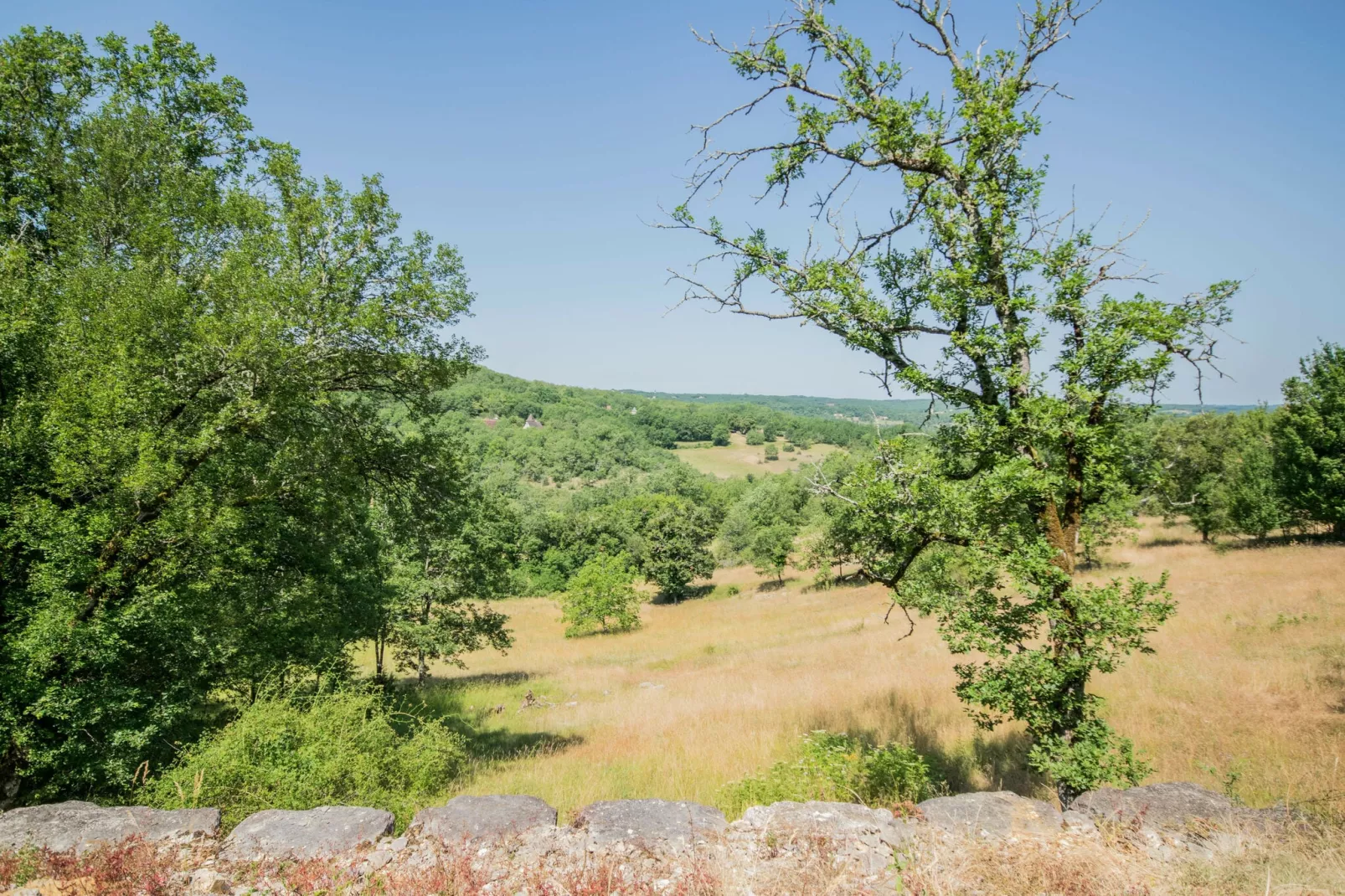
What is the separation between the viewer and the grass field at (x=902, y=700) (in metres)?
9.08

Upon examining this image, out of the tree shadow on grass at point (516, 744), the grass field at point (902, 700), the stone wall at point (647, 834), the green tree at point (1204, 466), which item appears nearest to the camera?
the stone wall at point (647, 834)

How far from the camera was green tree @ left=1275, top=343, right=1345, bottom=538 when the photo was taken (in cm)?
2669

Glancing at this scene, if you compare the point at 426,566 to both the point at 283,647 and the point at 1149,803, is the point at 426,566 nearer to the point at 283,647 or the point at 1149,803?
the point at 283,647

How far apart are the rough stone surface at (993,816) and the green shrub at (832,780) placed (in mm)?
1757

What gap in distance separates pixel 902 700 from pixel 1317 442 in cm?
3023

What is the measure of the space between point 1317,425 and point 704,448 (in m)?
142

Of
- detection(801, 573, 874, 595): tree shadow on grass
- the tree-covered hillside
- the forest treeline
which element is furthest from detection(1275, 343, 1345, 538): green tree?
the tree-covered hillside

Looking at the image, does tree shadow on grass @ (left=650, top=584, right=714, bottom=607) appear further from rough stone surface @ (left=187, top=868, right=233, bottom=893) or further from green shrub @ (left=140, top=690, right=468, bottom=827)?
rough stone surface @ (left=187, top=868, right=233, bottom=893)

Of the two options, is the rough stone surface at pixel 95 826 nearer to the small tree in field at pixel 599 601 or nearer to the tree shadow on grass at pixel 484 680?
the tree shadow on grass at pixel 484 680

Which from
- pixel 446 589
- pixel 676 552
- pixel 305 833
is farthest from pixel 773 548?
pixel 305 833

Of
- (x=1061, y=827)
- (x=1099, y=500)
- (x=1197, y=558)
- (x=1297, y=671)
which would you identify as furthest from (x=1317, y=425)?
(x=1061, y=827)

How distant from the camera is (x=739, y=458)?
499 feet

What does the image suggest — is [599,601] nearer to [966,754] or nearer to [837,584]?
[837,584]

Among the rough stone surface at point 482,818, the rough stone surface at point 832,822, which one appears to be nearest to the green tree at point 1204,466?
the rough stone surface at point 832,822
